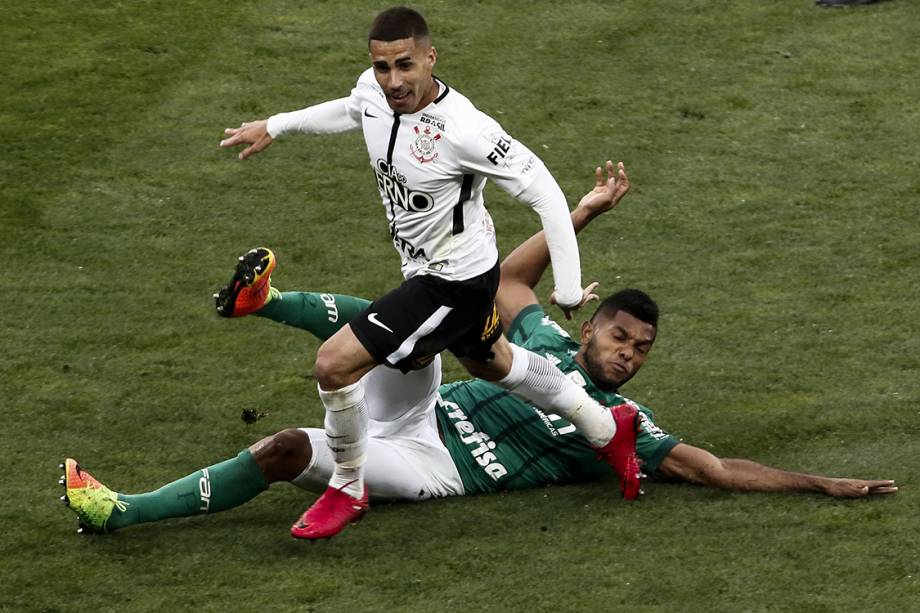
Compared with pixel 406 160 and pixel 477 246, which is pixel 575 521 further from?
pixel 406 160

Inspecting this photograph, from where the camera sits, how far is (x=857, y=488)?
19.2 ft

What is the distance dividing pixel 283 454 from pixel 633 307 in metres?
1.55

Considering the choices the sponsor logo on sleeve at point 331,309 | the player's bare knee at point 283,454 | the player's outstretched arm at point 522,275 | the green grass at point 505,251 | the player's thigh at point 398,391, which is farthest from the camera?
the player's outstretched arm at point 522,275

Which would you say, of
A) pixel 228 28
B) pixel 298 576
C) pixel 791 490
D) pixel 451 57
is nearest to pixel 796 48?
pixel 451 57

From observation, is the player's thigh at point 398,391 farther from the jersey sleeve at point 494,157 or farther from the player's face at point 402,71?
the player's face at point 402,71

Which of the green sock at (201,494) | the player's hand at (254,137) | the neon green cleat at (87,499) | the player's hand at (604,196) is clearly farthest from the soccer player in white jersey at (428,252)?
the player's hand at (604,196)

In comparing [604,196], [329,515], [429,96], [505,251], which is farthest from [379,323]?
[505,251]

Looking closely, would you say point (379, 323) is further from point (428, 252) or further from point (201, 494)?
point (201, 494)

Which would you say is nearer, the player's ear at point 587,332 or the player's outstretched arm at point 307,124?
the player's outstretched arm at point 307,124

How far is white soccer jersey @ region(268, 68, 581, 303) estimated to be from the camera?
5.69 meters

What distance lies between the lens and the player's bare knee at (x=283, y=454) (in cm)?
580

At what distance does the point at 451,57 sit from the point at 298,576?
17.5ft

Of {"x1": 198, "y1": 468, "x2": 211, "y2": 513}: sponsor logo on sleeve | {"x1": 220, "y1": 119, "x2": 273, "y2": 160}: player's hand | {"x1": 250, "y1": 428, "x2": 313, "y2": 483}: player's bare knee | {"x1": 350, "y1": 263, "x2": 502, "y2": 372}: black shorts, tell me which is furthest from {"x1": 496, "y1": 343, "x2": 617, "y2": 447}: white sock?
{"x1": 220, "y1": 119, "x2": 273, "y2": 160}: player's hand

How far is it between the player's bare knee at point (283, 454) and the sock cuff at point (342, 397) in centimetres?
30
